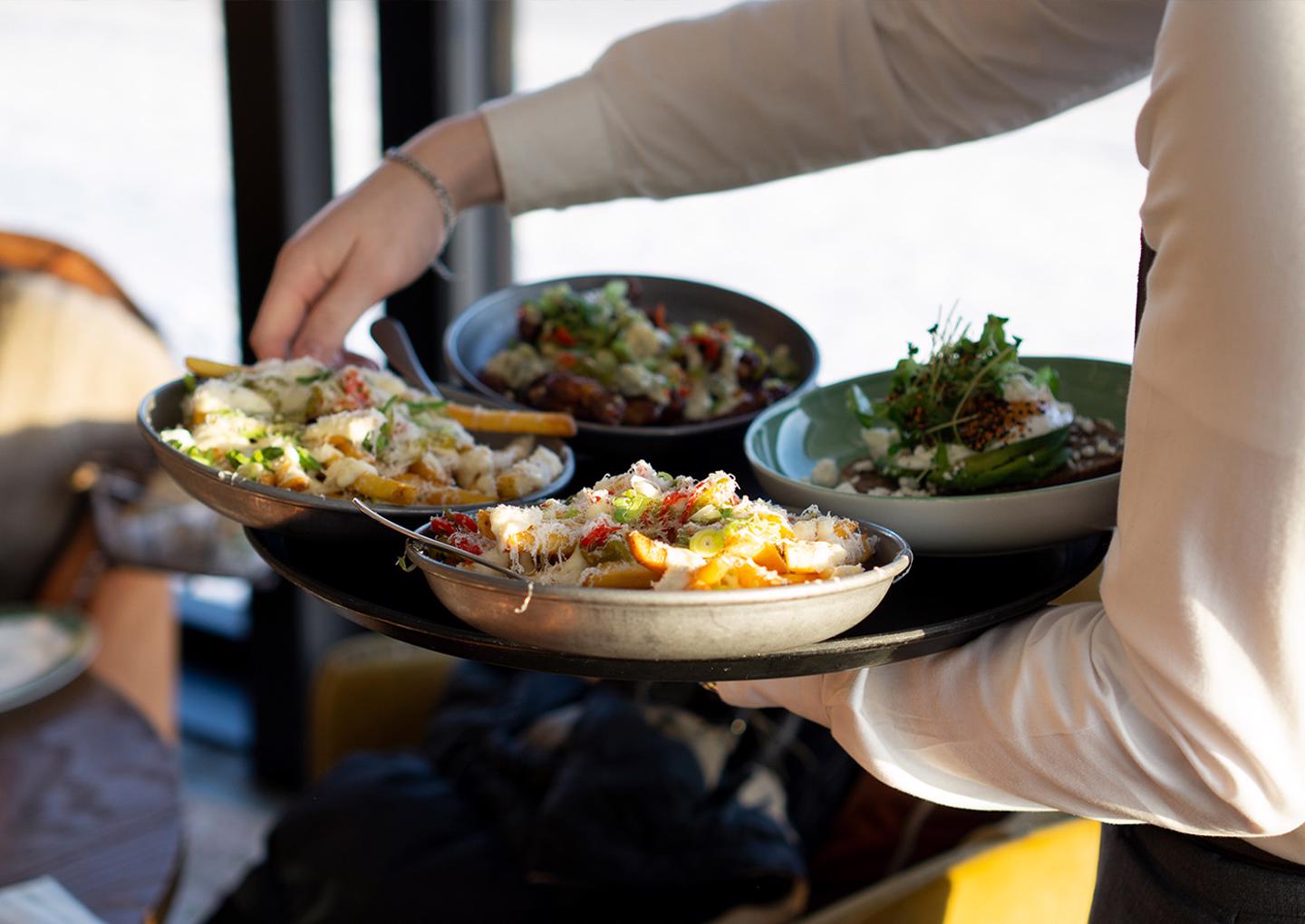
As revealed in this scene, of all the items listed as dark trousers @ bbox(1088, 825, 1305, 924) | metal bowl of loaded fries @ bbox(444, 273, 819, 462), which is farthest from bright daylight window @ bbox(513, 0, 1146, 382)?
dark trousers @ bbox(1088, 825, 1305, 924)

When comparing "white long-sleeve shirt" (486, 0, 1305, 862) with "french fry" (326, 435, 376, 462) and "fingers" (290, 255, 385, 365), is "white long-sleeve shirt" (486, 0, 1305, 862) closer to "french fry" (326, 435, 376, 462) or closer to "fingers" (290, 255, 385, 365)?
"french fry" (326, 435, 376, 462)

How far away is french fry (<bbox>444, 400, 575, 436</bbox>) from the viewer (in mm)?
1200

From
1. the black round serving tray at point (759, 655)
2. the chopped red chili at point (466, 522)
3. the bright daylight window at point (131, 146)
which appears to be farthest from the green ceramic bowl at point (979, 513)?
the bright daylight window at point (131, 146)

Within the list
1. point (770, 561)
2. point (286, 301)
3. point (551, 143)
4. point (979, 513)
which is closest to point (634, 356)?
point (551, 143)

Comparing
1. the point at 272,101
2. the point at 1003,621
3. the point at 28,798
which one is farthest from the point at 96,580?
the point at 1003,621

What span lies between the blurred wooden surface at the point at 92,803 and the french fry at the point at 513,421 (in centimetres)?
106

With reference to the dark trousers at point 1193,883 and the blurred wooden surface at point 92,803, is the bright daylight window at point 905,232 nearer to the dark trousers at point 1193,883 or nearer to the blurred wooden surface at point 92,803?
the blurred wooden surface at point 92,803

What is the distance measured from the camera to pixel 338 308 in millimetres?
1305

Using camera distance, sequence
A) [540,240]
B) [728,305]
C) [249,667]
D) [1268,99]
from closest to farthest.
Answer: [1268,99]
[728,305]
[540,240]
[249,667]

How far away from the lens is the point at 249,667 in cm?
354

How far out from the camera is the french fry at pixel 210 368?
124 centimetres

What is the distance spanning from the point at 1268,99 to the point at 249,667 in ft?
11.0

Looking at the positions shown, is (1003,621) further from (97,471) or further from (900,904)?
(97,471)

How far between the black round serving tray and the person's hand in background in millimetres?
345
